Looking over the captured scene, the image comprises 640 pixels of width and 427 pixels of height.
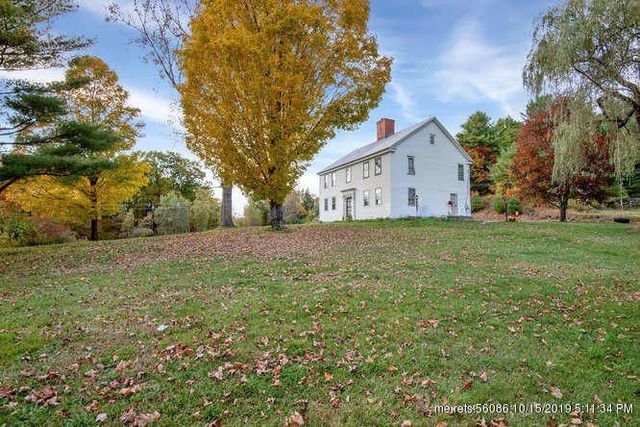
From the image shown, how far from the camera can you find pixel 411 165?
79.4 ft

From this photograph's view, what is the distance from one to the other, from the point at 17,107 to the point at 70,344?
927 centimetres

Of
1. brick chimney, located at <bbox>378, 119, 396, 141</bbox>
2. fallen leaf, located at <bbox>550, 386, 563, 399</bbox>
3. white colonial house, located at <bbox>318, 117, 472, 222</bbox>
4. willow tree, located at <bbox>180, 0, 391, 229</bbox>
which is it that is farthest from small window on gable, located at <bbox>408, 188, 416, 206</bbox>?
fallen leaf, located at <bbox>550, 386, 563, 399</bbox>

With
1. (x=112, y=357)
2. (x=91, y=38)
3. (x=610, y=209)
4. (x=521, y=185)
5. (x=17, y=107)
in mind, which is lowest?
(x=112, y=357)

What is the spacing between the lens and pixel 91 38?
10.7 meters

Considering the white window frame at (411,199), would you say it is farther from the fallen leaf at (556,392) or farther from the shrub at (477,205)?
the fallen leaf at (556,392)

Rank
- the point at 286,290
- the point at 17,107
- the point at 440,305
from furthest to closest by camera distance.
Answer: the point at 17,107
the point at 286,290
the point at 440,305

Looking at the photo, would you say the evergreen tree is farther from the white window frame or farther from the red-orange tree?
the white window frame

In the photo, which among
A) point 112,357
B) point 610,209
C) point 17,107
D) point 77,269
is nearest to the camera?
point 112,357

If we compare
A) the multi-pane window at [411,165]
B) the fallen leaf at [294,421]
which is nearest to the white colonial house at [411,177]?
the multi-pane window at [411,165]

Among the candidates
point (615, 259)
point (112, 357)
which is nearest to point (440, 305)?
point (112, 357)

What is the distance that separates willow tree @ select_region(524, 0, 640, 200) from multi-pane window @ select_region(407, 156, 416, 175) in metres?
11.1

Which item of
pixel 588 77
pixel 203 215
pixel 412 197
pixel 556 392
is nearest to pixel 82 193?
pixel 203 215

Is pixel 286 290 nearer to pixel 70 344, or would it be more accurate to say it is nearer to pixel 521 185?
pixel 70 344

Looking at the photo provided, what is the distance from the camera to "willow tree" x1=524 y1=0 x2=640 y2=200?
455 inches
